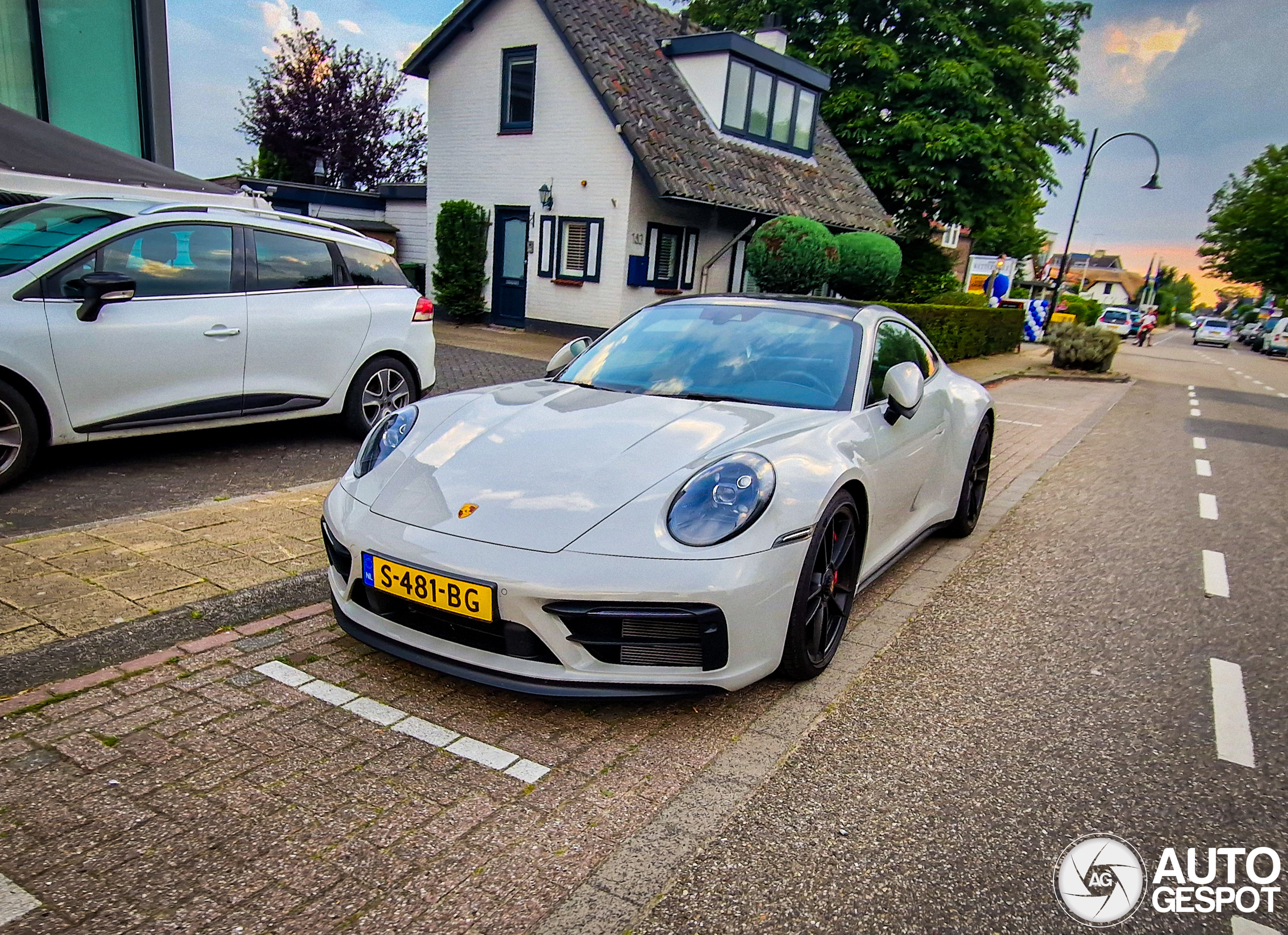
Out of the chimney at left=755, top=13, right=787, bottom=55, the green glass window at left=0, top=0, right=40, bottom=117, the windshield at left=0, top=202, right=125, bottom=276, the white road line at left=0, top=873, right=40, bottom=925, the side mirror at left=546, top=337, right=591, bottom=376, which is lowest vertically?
the white road line at left=0, top=873, right=40, bottom=925

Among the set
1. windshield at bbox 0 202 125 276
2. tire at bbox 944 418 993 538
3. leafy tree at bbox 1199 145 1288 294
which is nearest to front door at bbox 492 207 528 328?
windshield at bbox 0 202 125 276

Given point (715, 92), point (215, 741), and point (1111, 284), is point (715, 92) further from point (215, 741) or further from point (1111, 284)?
point (1111, 284)

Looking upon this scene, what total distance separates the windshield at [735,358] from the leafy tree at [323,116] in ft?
90.8

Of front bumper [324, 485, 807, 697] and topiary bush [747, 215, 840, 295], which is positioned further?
topiary bush [747, 215, 840, 295]

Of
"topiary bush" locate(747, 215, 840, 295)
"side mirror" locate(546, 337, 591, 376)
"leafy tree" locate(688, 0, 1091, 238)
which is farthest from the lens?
"leafy tree" locate(688, 0, 1091, 238)

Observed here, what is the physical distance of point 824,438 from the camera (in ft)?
11.2

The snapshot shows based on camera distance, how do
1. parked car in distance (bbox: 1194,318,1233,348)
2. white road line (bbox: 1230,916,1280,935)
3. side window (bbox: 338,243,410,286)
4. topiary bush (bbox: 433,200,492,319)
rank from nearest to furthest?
white road line (bbox: 1230,916,1280,935) → side window (bbox: 338,243,410,286) → topiary bush (bbox: 433,200,492,319) → parked car in distance (bbox: 1194,318,1233,348)

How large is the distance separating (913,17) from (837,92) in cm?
299

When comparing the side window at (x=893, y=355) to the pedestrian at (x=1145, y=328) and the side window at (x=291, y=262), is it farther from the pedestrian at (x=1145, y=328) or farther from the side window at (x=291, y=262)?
the pedestrian at (x=1145, y=328)

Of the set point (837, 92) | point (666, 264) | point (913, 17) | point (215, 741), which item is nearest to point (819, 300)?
point (215, 741)

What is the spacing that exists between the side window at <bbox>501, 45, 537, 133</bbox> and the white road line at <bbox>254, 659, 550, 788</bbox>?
1660 centimetres

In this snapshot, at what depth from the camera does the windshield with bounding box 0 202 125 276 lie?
4953 millimetres

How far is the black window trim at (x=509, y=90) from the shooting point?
17.7 metres

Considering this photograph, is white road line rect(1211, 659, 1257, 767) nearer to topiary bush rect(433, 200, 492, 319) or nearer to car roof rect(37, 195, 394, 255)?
car roof rect(37, 195, 394, 255)
